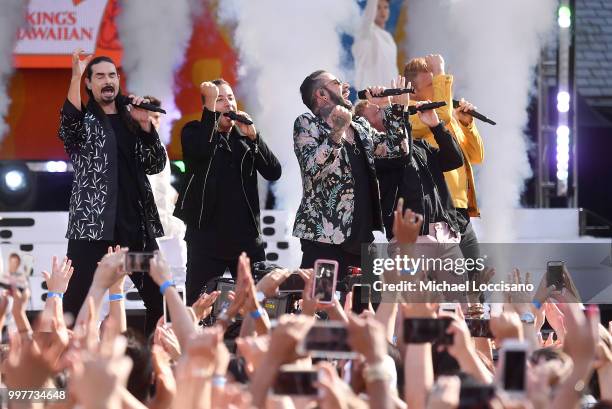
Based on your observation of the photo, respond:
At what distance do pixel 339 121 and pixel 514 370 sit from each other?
2.71m

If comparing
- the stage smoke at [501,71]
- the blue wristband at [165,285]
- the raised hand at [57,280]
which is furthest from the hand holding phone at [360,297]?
the stage smoke at [501,71]

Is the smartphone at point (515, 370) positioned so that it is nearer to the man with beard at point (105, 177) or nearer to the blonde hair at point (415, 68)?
the man with beard at point (105, 177)

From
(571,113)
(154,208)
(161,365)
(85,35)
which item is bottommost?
(161,365)

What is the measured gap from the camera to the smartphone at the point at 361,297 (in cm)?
467

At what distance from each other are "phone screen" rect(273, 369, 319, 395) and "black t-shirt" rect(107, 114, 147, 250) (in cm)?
249

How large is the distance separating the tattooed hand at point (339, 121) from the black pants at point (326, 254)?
0.44 m

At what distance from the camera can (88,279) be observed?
4902 millimetres

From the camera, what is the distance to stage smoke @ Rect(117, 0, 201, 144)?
887 cm

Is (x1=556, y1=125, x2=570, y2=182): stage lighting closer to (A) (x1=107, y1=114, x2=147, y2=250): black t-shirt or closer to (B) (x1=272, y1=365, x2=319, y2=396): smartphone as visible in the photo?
(A) (x1=107, y1=114, x2=147, y2=250): black t-shirt

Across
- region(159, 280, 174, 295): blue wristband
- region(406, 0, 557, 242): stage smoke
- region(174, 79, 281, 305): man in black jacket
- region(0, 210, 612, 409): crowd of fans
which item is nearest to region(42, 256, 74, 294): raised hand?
region(0, 210, 612, 409): crowd of fans

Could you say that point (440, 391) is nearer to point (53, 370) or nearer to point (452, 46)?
point (53, 370)

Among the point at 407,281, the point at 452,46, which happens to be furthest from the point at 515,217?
the point at 407,281

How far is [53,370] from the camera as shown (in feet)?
10.1

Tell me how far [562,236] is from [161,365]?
5075 mm
